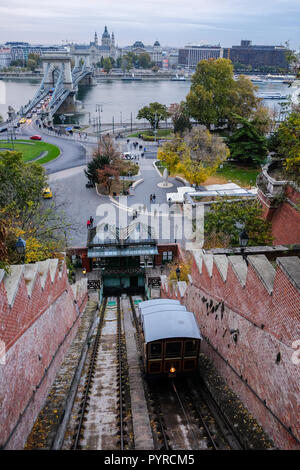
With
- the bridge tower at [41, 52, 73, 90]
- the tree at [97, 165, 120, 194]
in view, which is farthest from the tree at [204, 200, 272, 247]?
the bridge tower at [41, 52, 73, 90]

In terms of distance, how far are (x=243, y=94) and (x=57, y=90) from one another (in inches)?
2764

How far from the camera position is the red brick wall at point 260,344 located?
23.8 feet

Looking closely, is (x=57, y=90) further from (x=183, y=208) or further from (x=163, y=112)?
(x=183, y=208)

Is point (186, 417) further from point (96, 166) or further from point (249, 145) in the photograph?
point (249, 145)

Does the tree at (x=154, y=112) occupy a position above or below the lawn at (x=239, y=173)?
above

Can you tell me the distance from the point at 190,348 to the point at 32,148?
52.2 meters

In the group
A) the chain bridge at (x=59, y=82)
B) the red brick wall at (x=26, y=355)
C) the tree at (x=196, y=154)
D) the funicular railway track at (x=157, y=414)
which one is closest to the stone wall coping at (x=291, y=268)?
the funicular railway track at (x=157, y=414)

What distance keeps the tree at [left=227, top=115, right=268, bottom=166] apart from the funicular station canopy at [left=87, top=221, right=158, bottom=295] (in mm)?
21594

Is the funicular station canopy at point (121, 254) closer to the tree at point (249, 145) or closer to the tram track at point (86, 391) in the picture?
the tram track at point (86, 391)

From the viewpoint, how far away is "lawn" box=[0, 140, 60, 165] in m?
50.9

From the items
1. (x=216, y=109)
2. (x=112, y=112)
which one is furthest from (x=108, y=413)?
(x=112, y=112)

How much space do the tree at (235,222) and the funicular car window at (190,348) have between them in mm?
7512

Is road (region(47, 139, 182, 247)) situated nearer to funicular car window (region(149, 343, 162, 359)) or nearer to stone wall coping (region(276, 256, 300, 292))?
funicular car window (region(149, 343, 162, 359))

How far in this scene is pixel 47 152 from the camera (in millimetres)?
53906
